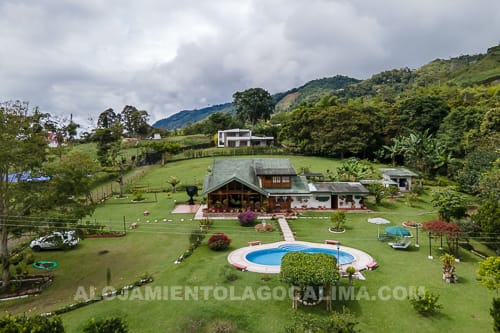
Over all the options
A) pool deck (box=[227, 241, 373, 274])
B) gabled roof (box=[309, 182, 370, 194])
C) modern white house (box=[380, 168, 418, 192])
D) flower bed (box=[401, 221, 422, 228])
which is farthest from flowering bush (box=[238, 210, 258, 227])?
modern white house (box=[380, 168, 418, 192])

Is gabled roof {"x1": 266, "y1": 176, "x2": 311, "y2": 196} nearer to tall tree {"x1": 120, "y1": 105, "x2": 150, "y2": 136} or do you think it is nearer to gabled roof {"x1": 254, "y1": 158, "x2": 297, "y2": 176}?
gabled roof {"x1": 254, "y1": 158, "x2": 297, "y2": 176}

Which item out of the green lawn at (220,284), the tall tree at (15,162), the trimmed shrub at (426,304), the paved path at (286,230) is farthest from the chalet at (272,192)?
the trimmed shrub at (426,304)

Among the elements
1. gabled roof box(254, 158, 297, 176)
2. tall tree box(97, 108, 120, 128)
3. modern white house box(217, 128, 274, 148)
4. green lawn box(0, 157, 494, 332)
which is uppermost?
tall tree box(97, 108, 120, 128)

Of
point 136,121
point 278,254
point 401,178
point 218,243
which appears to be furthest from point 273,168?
point 136,121

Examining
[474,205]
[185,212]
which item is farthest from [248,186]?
[474,205]

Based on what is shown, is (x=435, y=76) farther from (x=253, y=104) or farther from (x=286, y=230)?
(x=286, y=230)

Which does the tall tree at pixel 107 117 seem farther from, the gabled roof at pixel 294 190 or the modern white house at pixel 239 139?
the gabled roof at pixel 294 190

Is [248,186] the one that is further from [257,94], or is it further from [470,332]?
[257,94]
